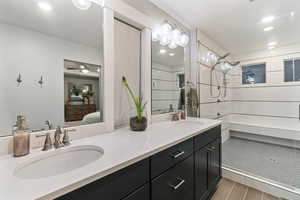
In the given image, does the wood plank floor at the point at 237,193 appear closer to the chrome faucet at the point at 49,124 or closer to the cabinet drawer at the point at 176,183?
the cabinet drawer at the point at 176,183

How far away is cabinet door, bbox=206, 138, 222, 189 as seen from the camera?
1.46 metres

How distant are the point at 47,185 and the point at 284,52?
4.28m

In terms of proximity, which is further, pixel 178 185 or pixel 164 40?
pixel 164 40

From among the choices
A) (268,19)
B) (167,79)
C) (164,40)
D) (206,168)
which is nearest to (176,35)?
(164,40)

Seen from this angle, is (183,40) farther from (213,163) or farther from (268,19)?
(213,163)

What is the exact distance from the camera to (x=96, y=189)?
0.56 metres

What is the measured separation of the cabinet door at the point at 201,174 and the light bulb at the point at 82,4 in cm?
155

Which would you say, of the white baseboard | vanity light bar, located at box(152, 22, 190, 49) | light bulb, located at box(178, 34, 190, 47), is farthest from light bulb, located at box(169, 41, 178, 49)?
the white baseboard

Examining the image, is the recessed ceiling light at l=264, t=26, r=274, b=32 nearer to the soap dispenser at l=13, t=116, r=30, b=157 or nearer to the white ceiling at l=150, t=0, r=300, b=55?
the white ceiling at l=150, t=0, r=300, b=55

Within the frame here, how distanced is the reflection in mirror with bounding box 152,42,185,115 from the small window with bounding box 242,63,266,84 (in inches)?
95.8

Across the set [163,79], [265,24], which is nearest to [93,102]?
[163,79]

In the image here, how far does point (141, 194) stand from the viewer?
73 cm

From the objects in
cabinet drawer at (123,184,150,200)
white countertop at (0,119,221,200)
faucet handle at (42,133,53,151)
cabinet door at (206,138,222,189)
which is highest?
faucet handle at (42,133,53,151)

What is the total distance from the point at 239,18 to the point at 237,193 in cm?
237
